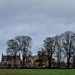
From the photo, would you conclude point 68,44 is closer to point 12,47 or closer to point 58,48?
point 58,48

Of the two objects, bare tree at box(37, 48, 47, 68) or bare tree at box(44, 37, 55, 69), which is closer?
bare tree at box(44, 37, 55, 69)

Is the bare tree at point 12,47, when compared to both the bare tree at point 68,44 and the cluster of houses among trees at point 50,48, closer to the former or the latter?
the cluster of houses among trees at point 50,48

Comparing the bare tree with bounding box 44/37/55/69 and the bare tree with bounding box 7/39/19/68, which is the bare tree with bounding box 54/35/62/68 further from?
the bare tree with bounding box 7/39/19/68

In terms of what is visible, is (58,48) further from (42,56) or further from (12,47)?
(12,47)

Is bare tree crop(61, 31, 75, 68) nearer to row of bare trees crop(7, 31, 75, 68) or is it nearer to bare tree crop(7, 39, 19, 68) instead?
row of bare trees crop(7, 31, 75, 68)

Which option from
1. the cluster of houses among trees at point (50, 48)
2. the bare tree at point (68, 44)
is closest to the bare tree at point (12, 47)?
the cluster of houses among trees at point (50, 48)

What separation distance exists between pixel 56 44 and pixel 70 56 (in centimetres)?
943

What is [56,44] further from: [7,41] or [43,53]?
[7,41]

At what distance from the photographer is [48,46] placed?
105062mm

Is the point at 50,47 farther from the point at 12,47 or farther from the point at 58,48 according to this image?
the point at 12,47

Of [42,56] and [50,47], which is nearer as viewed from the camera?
[50,47]

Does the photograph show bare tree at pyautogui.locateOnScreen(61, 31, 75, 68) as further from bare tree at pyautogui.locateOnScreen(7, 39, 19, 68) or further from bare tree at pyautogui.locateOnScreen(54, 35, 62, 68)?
bare tree at pyautogui.locateOnScreen(7, 39, 19, 68)

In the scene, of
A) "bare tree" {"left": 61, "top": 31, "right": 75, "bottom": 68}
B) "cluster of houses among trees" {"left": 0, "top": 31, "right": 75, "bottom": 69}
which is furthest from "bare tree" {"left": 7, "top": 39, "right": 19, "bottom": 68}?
"bare tree" {"left": 61, "top": 31, "right": 75, "bottom": 68}

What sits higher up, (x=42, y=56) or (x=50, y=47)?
(x=50, y=47)
